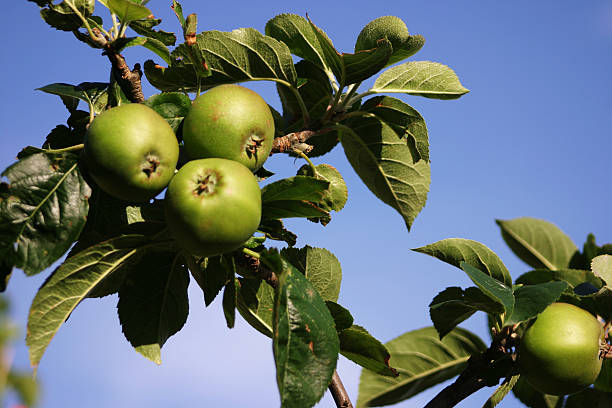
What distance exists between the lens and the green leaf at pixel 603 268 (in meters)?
2.32

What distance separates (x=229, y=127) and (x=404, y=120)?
88 centimetres

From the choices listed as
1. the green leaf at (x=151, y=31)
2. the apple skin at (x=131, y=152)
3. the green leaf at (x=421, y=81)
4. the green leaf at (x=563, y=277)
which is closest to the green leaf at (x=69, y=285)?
the apple skin at (x=131, y=152)

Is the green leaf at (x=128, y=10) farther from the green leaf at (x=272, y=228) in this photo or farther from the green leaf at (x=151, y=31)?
the green leaf at (x=272, y=228)

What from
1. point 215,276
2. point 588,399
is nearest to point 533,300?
point 588,399

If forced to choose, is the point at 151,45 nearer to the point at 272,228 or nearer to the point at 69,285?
the point at 272,228

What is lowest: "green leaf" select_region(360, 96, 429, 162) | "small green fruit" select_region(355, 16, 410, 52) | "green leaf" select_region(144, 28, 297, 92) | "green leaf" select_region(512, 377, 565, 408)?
"green leaf" select_region(512, 377, 565, 408)

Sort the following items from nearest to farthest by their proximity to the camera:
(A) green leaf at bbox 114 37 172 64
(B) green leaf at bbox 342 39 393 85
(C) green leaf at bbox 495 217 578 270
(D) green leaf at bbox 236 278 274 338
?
1. (A) green leaf at bbox 114 37 172 64
2. (B) green leaf at bbox 342 39 393 85
3. (D) green leaf at bbox 236 278 274 338
4. (C) green leaf at bbox 495 217 578 270

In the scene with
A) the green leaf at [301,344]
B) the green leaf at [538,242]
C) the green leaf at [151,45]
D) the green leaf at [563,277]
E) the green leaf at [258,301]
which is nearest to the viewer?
the green leaf at [301,344]

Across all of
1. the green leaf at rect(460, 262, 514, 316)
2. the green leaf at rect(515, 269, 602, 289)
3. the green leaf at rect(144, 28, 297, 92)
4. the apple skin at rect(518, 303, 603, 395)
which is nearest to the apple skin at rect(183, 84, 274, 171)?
the green leaf at rect(144, 28, 297, 92)

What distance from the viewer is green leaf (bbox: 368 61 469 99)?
2355 mm

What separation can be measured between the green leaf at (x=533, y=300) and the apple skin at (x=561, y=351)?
17 centimetres

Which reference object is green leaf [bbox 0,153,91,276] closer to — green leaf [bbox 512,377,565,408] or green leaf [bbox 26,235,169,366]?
green leaf [bbox 26,235,169,366]

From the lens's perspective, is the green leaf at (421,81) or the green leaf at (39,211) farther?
the green leaf at (421,81)

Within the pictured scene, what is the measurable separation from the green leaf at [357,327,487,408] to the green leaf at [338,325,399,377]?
0.23 ft
